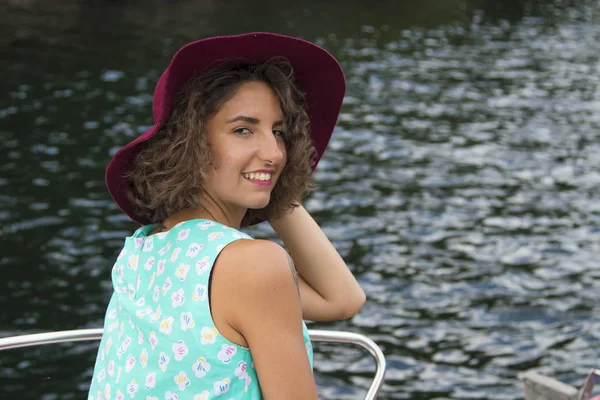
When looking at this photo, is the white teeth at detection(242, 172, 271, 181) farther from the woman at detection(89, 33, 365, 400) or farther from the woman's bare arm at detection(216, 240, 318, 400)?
the woman's bare arm at detection(216, 240, 318, 400)

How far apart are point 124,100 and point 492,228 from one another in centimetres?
576

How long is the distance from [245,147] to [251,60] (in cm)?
23

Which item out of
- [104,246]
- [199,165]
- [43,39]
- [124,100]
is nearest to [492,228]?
[104,246]

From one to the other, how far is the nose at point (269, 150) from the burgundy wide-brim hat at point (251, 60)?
205 millimetres

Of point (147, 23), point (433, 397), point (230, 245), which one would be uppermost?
point (230, 245)

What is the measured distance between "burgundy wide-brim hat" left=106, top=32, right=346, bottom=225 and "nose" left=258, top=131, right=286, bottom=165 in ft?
0.67

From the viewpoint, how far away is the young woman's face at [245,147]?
2156 mm

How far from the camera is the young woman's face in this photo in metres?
2.16

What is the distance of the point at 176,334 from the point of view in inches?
74.2

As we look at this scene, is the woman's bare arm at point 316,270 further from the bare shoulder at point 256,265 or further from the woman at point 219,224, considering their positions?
the bare shoulder at point 256,265

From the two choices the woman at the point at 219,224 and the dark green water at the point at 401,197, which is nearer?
the woman at the point at 219,224

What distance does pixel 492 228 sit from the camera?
880 cm

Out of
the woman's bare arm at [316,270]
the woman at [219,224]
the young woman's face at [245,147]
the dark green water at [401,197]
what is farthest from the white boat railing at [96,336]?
the dark green water at [401,197]

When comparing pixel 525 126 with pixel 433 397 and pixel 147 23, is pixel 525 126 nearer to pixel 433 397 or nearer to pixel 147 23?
pixel 433 397
